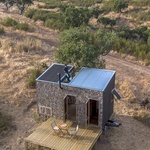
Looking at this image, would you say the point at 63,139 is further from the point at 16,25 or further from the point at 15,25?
the point at 15,25

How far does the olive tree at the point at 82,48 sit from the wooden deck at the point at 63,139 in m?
4.13

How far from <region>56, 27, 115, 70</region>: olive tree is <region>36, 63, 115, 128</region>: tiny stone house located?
148cm

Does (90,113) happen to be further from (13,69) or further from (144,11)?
(144,11)

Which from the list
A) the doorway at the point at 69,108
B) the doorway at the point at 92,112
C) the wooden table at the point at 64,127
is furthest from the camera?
the doorway at the point at 69,108

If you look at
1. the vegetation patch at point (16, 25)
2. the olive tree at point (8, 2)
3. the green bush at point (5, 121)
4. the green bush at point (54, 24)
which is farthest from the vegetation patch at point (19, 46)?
the olive tree at point (8, 2)

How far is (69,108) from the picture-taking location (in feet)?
44.1

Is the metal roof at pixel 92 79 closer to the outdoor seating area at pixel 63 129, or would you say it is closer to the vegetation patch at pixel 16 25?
the outdoor seating area at pixel 63 129

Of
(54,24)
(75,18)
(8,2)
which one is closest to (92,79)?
(75,18)

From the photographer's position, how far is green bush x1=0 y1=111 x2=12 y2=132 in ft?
43.4

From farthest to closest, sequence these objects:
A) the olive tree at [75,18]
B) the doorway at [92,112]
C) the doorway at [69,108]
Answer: the olive tree at [75,18]
the doorway at [69,108]
the doorway at [92,112]

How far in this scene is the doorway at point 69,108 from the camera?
12.6 meters

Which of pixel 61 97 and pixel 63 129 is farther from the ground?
pixel 61 97

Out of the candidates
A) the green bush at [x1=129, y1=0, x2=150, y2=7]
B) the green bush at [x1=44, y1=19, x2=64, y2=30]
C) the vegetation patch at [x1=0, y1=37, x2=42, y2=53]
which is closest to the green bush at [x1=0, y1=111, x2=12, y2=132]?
the vegetation patch at [x1=0, y1=37, x2=42, y2=53]

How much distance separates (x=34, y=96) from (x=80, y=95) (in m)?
4.96
